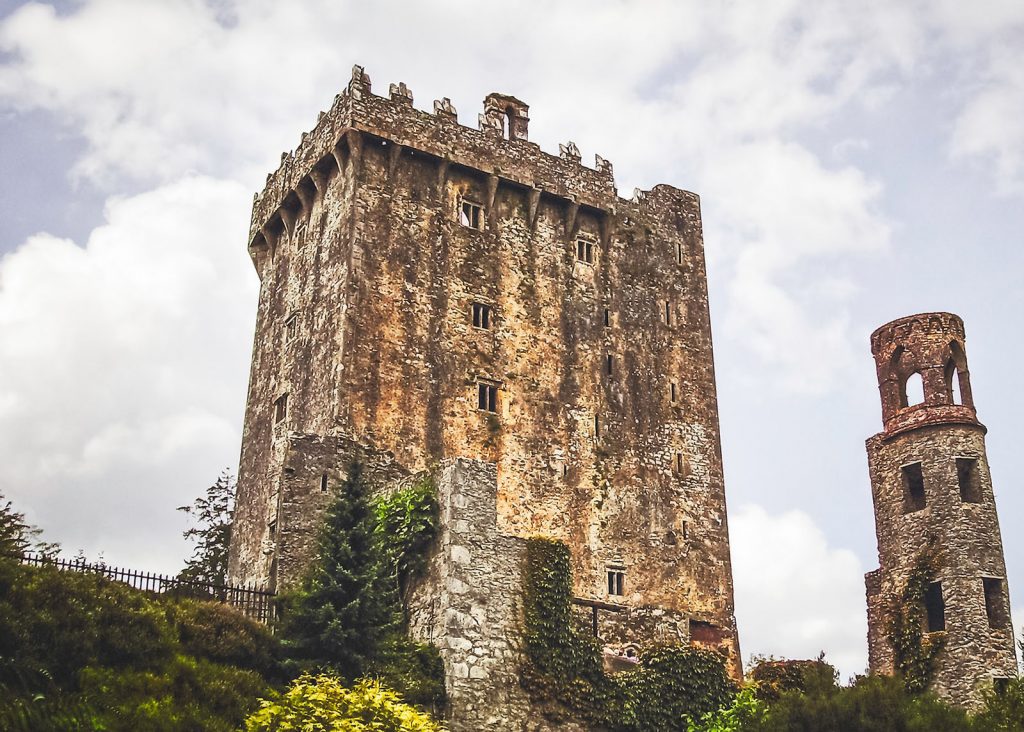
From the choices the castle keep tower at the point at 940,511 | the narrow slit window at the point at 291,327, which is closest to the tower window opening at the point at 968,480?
the castle keep tower at the point at 940,511

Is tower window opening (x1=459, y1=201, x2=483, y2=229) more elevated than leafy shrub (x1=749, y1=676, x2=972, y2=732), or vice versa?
tower window opening (x1=459, y1=201, x2=483, y2=229)

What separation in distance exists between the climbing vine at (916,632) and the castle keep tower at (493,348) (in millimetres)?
5095

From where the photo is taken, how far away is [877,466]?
3628 cm

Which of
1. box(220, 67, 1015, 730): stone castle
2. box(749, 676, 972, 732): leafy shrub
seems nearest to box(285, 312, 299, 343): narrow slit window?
box(220, 67, 1015, 730): stone castle

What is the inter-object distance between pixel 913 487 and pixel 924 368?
362cm

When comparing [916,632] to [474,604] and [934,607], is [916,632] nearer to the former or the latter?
[934,607]

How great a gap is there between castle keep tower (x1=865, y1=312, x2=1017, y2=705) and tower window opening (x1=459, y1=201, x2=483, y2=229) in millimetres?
12962

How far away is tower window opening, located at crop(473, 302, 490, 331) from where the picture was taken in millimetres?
36125

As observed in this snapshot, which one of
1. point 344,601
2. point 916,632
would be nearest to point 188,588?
point 344,601

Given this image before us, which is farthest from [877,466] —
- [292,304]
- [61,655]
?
[61,655]

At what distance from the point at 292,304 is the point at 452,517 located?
13.9 metres

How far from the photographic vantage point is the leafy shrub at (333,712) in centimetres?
2031

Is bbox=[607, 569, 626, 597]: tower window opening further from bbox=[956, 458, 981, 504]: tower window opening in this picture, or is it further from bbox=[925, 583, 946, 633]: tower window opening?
bbox=[956, 458, 981, 504]: tower window opening

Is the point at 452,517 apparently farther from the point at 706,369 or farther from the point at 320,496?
the point at 706,369
